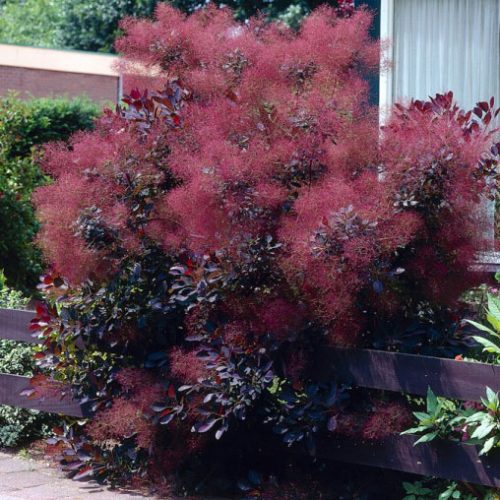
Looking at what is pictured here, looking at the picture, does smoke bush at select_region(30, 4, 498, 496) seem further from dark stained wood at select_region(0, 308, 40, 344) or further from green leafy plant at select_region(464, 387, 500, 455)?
green leafy plant at select_region(464, 387, 500, 455)

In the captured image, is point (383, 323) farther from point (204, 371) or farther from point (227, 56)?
point (227, 56)

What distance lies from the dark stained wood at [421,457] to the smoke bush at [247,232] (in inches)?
10.4

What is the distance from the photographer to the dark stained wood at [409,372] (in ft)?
14.7

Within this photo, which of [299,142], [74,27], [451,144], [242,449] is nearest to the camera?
[451,144]

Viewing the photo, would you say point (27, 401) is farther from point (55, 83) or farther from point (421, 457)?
point (55, 83)

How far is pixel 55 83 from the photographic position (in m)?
25.8

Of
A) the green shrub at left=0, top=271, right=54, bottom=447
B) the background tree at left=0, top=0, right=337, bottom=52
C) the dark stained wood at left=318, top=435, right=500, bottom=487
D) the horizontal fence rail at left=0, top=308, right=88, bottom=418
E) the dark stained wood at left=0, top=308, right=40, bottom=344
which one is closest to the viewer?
the dark stained wood at left=318, top=435, right=500, bottom=487

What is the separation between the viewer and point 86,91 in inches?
1044

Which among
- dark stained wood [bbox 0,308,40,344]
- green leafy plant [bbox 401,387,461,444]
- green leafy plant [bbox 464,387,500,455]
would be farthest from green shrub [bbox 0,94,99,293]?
green leafy plant [bbox 464,387,500,455]

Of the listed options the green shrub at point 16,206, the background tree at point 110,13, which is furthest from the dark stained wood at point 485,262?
the background tree at point 110,13

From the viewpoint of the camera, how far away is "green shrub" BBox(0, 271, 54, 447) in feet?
21.1

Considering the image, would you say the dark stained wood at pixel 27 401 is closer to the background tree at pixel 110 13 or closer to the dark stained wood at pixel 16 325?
the dark stained wood at pixel 16 325

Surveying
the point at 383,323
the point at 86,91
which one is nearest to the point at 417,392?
the point at 383,323

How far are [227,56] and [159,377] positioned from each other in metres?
1.88
